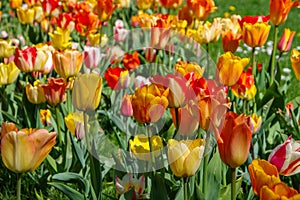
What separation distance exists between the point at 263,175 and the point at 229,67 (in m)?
0.87

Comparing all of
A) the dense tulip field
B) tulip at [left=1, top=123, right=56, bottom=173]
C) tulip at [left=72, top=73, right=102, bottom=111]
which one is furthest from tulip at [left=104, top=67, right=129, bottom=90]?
tulip at [left=1, top=123, right=56, bottom=173]

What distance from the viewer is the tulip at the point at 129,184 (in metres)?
1.80

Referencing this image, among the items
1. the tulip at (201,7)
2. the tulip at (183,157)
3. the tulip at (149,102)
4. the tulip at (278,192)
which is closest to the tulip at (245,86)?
the tulip at (201,7)

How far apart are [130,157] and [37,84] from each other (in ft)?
1.87

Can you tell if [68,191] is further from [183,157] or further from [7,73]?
[7,73]

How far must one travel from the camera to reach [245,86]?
2490 mm

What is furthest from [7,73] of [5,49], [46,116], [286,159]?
[286,159]

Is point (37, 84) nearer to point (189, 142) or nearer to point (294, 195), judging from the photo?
point (189, 142)

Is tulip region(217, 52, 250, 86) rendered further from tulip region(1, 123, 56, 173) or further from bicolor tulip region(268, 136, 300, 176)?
tulip region(1, 123, 56, 173)

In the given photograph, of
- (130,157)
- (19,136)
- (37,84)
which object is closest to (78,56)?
(37,84)

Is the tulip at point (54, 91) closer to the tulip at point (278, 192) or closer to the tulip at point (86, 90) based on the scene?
the tulip at point (86, 90)

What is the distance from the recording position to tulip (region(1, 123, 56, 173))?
141 cm

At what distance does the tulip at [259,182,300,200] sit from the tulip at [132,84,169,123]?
46 cm

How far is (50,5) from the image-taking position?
13.2ft
